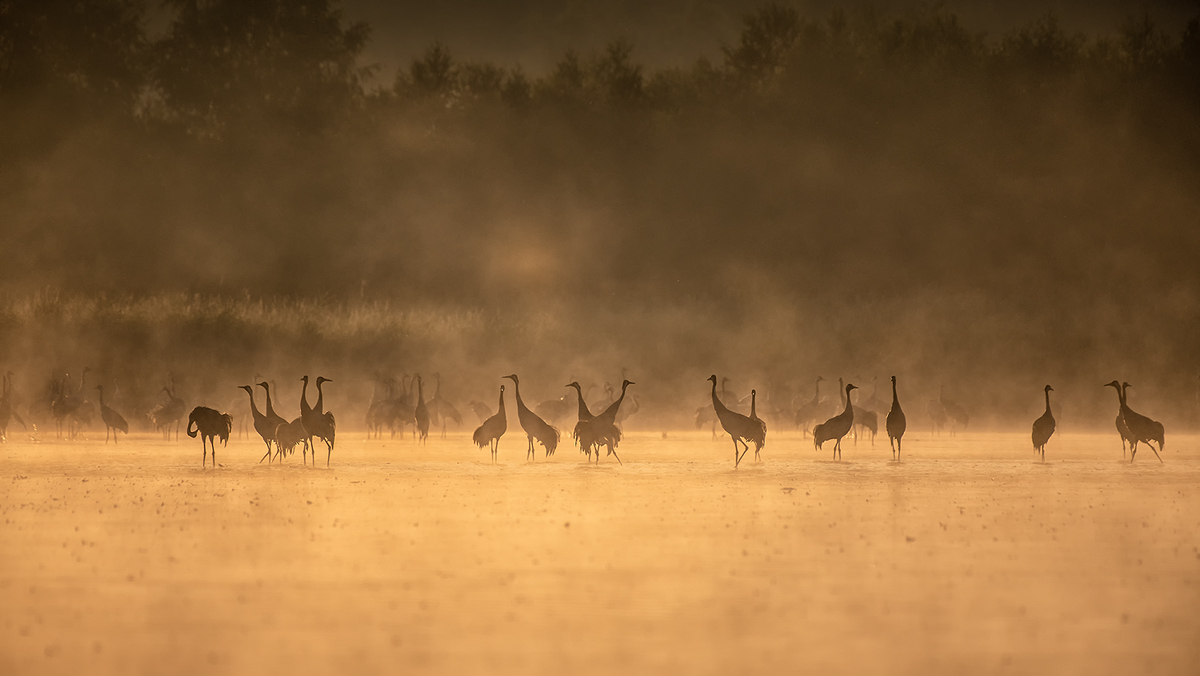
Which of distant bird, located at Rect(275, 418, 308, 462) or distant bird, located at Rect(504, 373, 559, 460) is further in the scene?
distant bird, located at Rect(504, 373, 559, 460)

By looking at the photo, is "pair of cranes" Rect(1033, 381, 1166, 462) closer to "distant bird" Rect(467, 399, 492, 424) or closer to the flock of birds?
the flock of birds

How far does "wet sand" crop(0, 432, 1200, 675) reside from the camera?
6426mm

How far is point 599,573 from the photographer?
8695mm

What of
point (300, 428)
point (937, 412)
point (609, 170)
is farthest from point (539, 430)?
point (609, 170)

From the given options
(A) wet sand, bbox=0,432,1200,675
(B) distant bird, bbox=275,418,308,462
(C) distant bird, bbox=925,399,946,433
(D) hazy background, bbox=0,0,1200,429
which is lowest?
(A) wet sand, bbox=0,432,1200,675

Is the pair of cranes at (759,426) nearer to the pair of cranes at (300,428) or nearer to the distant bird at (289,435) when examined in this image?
the pair of cranes at (300,428)

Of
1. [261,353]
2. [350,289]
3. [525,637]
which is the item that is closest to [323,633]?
[525,637]

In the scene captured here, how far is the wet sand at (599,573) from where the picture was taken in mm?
6426

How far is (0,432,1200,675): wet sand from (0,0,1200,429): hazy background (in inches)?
1013

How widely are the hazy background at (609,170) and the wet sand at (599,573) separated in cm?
2574

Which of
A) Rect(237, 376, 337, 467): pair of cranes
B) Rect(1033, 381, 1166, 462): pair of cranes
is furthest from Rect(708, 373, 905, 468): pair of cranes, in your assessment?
Rect(237, 376, 337, 467): pair of cranes

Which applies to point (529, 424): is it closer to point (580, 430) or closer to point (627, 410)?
point (580, 430)

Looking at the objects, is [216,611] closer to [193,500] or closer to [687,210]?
[193,500]

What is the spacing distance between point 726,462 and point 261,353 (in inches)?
737
